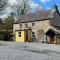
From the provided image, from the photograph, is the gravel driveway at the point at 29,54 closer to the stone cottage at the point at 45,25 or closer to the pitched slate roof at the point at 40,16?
the stone cottage at the point at 45,25

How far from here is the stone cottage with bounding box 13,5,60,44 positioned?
42.3 metres

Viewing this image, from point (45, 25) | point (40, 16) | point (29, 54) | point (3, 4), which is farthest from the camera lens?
point (3, 4)

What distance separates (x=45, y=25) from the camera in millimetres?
46125

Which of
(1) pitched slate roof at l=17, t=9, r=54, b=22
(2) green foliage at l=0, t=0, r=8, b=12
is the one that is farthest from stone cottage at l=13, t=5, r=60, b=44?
(2) green foliage at l=0, t=0, r=8, b=12

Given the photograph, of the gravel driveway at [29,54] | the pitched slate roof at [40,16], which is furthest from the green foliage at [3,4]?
the gravel driveway at [29,54]

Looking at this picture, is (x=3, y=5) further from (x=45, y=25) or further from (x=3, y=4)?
(x=45, y=25)

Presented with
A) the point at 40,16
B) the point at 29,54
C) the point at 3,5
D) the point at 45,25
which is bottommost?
the point at 29,54

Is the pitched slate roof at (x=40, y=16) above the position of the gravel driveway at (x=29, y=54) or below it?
above

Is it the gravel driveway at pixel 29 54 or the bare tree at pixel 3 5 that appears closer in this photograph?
the gravel driveway at pixel 29 54

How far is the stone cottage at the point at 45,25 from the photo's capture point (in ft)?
139

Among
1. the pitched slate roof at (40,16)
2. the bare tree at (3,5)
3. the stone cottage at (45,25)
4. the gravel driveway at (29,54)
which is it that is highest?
the bare tree at (3,5)

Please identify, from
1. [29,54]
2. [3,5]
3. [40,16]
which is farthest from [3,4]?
[29,54]

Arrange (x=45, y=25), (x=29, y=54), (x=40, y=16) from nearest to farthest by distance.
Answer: (x=29, y=54) → (x=45, y=25) → (x=40, y=16)

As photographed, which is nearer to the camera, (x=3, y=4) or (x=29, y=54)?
(x=29, y=54)
